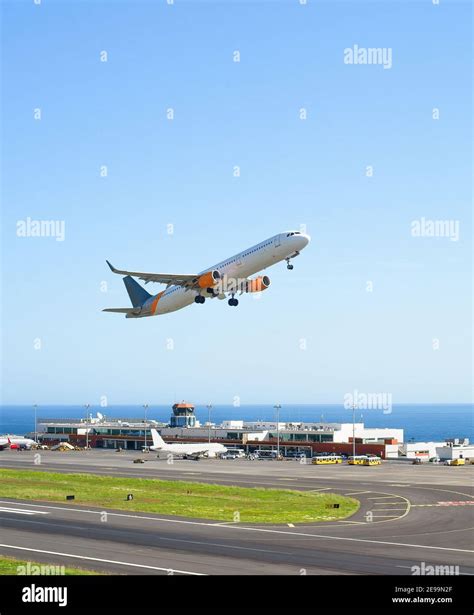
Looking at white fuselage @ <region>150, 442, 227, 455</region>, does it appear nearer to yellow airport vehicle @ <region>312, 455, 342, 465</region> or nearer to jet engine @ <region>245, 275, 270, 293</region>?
yellow airport vehicle @ <region>312, 455, 342, 465</region>

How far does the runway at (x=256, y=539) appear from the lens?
45.2 meters

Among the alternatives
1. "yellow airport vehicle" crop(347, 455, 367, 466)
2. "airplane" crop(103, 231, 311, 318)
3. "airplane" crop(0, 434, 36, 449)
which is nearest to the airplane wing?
"airplane" crop(103, 231, 311, 318)

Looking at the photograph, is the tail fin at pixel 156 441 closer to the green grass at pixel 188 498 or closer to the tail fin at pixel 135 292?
the green grass at pixel 188 498

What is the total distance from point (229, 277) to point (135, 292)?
25909 millimetres

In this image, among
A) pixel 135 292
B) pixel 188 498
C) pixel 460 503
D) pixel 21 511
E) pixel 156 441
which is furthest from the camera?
pixel 156 441

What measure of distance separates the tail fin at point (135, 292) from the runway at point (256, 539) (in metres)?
35.7

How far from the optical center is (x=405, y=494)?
285 ft

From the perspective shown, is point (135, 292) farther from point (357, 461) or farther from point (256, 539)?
point (256, 539)

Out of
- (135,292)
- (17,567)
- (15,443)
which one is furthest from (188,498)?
(15,443)

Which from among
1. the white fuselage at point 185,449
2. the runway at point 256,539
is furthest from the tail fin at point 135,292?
the white fuselage at point 185,449

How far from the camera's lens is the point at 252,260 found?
272 feet
